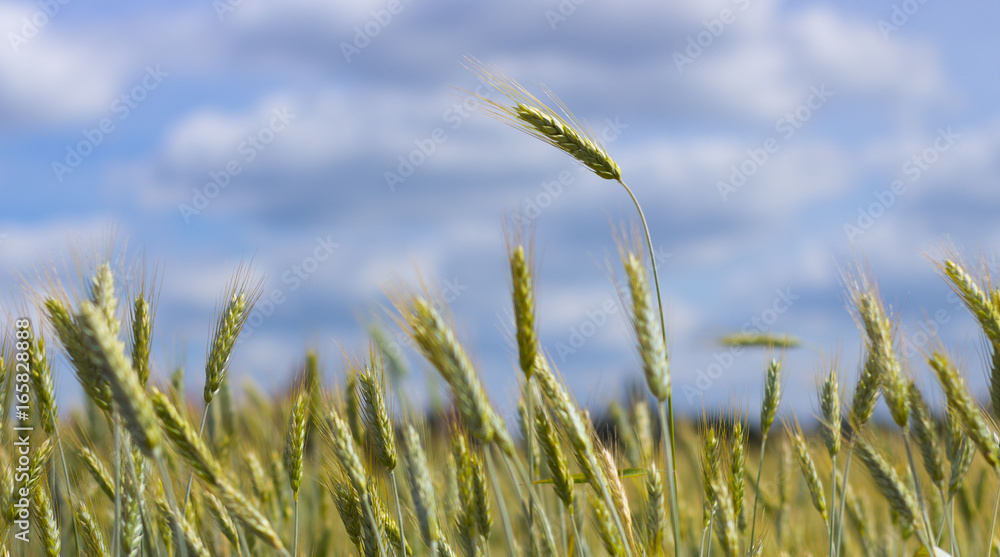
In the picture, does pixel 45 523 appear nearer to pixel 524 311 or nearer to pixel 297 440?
pixel 297 440

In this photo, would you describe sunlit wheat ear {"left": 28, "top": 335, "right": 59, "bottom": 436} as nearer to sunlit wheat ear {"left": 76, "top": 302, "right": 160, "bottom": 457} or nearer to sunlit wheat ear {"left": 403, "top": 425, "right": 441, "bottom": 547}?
sunlit wheat ear {"left": 76, "top": 302, "right": 160, "bottom": 457}

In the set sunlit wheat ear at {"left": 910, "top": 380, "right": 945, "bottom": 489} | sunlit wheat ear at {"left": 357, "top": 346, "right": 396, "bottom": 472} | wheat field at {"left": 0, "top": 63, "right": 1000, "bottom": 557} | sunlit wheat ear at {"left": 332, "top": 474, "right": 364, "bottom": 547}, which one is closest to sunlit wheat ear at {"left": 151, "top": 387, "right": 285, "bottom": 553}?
wheat field at {"left": 0, "top": 63, "right": 1000, "bottom": 557}

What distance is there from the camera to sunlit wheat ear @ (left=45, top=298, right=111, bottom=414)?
243 centimetres

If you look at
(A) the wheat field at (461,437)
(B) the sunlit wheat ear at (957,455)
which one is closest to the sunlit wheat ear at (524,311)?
(A) the wheat field at (461,437)

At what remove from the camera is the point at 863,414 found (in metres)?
2.88

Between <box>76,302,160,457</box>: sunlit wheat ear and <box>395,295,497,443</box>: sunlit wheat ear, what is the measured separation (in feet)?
2.32

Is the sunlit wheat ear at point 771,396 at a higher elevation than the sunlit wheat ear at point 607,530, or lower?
higher

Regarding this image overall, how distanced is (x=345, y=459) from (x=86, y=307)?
0.96 metres

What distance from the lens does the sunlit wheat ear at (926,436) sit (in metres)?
2.55

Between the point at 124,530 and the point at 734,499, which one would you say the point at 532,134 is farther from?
the point at 124,530

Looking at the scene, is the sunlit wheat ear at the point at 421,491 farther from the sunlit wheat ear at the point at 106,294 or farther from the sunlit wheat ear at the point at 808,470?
the sunlit wheat ear at the point at 808,470

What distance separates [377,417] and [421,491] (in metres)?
0.38

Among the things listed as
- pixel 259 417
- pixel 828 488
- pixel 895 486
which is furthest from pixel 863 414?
pixel 259 417

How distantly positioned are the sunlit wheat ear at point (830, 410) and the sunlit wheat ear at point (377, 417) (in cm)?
171
